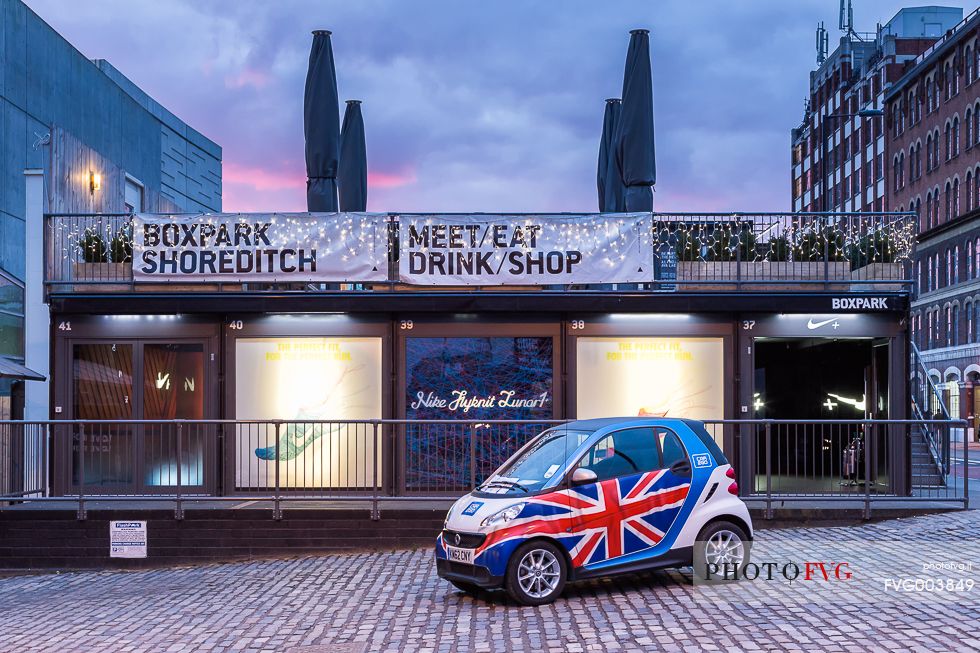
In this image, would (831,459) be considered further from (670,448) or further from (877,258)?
(670,448)

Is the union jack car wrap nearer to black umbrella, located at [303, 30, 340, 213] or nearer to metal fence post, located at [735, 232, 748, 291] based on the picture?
metal fence post, located at [735, 232, 748, 291]

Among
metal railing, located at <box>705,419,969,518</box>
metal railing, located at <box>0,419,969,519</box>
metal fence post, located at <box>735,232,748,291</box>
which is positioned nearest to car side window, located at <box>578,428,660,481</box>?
metal railing, located at <box>0,419,969,519</box>

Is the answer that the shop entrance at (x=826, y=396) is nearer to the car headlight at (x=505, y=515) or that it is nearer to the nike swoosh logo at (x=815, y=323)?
the nike swoosh logo at (x=815, y=323)

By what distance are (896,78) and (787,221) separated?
221 feet

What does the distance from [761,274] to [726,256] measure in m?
0.59

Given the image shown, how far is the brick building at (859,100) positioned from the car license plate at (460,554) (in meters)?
67.5

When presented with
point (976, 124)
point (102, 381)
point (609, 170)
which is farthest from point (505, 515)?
point (976, 124)

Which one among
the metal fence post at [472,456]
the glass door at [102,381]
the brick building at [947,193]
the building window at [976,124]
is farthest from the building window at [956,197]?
the glass door at [102,381]

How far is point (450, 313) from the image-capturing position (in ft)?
52.3

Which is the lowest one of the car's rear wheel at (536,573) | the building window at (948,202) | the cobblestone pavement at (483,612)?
the cobblestone pavement at (483,612)

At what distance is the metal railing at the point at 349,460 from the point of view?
45.3 ft

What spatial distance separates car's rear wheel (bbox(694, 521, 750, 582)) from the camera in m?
10.4

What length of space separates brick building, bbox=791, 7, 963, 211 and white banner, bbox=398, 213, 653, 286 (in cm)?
6067

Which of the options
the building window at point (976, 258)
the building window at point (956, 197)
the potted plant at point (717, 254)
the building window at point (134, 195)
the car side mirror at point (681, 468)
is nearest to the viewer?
the car side mirror at point (681, 468)
